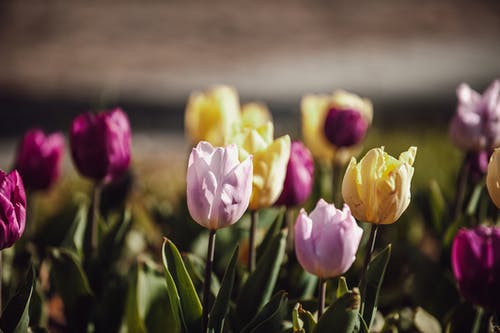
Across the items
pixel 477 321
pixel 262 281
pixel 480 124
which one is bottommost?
pixel 477 321

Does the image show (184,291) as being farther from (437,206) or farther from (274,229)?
(437,206)

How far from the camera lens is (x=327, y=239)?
117 cm

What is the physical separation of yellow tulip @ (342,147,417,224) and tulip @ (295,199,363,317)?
57 millimetres

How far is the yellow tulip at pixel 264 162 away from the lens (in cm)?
136

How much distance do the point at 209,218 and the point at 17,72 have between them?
676 cm

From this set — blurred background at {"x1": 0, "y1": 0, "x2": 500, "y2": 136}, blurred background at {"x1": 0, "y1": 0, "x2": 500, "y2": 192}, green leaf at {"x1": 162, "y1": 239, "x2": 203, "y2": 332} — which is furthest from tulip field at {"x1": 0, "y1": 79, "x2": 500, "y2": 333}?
blurred background at {"x1": 0, "y1": 0, "x2": 500, "y2": 136}

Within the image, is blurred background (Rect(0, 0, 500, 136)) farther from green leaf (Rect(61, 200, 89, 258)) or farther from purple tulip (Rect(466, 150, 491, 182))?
green leaf (Rect(61, 200, 89, 258))

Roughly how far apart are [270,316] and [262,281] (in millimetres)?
115

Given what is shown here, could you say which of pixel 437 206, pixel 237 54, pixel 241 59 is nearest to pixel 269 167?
pixel 437 206

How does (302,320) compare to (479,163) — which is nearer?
(302,320)

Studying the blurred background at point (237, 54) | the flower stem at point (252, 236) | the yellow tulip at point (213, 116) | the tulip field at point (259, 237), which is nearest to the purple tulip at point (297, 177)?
the tulip field at point (259, 237)

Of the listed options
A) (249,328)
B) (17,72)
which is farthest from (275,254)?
(17,72)

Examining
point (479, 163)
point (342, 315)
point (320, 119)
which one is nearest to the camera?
point (342, 315)

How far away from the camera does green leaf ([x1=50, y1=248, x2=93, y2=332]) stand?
57.7 inches
